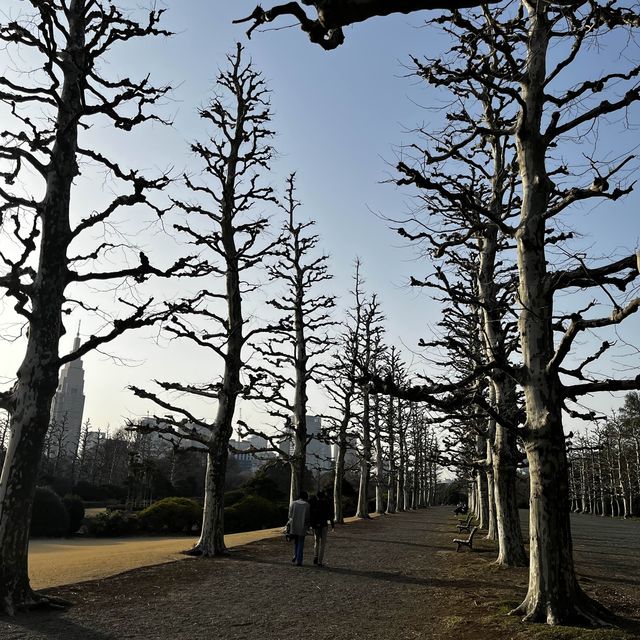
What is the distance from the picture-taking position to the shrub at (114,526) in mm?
25203

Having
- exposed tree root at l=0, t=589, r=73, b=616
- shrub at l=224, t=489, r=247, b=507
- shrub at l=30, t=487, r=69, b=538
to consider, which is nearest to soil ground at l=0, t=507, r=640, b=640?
exposed tree root at l=0, t=589, r=73, b=616

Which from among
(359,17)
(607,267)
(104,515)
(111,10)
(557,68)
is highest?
(111,10)

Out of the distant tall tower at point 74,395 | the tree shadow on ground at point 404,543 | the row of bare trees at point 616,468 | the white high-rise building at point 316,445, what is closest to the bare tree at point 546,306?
the tree shadow on ground at point 404,543

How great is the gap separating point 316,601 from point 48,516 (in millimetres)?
20604

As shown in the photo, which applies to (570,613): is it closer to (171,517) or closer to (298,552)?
(298,552)

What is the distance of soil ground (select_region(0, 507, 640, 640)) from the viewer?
21.1ft

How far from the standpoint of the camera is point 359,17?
2088 millimetres

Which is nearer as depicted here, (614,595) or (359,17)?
(359,17)

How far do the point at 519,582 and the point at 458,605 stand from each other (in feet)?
8.28

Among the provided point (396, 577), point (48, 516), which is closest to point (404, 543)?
point (396, 577)

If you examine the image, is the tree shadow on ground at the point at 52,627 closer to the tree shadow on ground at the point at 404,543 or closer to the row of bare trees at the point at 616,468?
the tree shadow on ground at the point at 404,543

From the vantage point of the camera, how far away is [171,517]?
82.7 feet

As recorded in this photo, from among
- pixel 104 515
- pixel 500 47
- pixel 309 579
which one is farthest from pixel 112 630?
pixel 104 515

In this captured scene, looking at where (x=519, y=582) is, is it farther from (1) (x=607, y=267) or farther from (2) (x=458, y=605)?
(1) (x=607, y=267)
